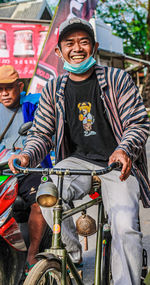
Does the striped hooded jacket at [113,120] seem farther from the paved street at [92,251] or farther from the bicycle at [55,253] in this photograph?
the paved street at [92,251]

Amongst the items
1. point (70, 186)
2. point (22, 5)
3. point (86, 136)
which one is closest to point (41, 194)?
point (70, 186)

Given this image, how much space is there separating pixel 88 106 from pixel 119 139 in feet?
1.05

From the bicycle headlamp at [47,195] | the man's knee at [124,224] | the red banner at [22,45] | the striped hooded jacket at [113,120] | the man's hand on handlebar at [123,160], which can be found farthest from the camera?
the red banner at [22,45]

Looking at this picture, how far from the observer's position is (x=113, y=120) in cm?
286

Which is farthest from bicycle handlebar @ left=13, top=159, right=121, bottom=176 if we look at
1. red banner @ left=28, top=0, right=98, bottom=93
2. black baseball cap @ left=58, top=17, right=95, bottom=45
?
red banner @ left=28, top=0, right=98, bottom=93

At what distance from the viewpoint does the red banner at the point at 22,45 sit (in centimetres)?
1097

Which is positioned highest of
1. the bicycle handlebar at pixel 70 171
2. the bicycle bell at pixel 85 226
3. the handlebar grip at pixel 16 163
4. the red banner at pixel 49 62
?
the red banner at pixel 49 62

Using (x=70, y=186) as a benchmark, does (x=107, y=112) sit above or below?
above

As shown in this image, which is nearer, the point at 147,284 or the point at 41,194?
the point at 41,194

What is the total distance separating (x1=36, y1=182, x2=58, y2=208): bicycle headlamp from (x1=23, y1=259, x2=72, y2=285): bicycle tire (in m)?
0.31

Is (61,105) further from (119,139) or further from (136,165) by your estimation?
(136,165)

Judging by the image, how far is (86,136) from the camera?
2.95 metres

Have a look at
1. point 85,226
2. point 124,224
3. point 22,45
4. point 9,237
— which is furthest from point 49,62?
point 124,224

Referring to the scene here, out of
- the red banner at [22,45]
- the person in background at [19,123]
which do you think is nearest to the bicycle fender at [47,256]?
the person in background at [19,123]
